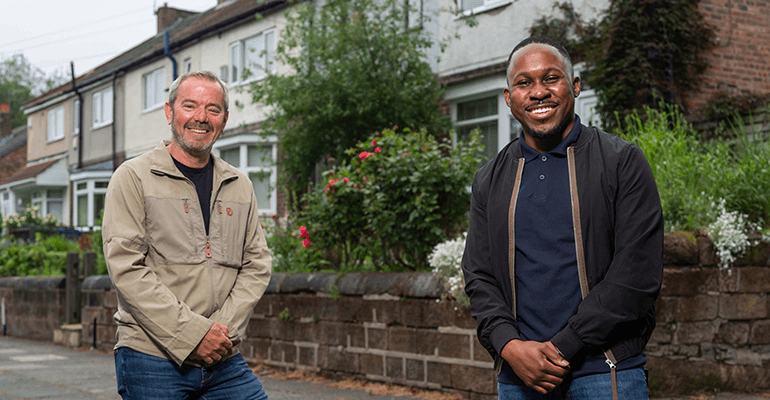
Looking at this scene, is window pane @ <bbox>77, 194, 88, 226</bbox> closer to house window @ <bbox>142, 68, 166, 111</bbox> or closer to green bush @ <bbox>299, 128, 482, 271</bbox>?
house window @ <bbox>142, 68, 166, 111</bbox>

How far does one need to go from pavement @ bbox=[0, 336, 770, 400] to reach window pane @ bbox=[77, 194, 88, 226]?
21278 millimetres

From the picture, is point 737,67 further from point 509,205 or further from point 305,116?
point 509,205

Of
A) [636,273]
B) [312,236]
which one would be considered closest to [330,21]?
[312,236]

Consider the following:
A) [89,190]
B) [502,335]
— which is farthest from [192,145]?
[89,190]

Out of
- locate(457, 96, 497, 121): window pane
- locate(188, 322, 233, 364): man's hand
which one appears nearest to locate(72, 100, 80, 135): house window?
locate(457, 96, 497, 121): window pane

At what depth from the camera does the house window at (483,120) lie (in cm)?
1439

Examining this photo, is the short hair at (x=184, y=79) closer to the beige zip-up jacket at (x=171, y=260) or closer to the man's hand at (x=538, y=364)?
the beige zip-up jacket at (x=171, y=260)

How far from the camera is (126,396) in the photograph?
3.00 meters

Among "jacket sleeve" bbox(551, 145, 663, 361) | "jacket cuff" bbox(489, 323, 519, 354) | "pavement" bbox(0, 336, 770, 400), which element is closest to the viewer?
"jacket sleeve" bbox(551, 145, 663, 361)

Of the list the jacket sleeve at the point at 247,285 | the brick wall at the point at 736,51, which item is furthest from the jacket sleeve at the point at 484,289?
the brick wall at the point at 736,51

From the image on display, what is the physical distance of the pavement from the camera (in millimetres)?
7250

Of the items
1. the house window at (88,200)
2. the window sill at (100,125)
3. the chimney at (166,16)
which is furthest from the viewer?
the chimney at (166,16)

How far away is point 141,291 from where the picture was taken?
2865 mm

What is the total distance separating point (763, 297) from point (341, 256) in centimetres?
429
